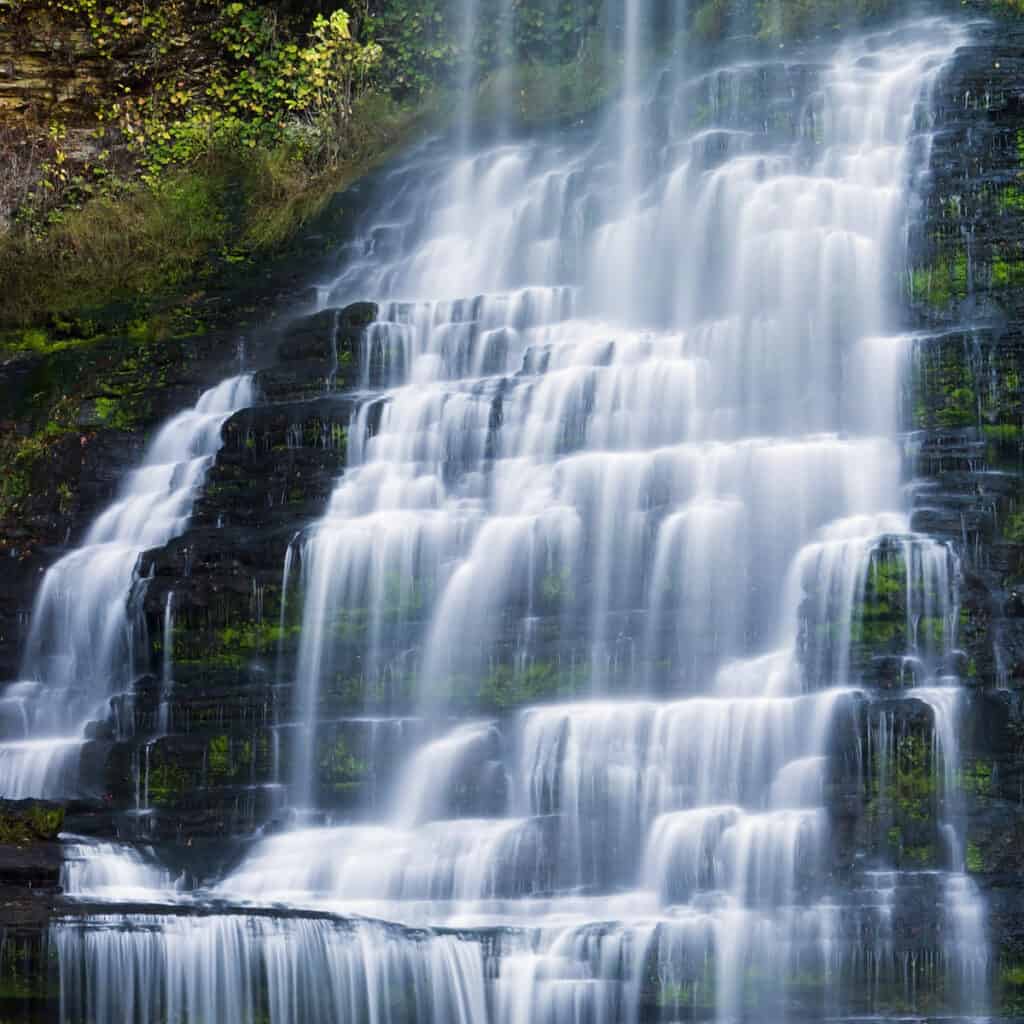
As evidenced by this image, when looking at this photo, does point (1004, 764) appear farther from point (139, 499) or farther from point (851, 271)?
point (139, 499)

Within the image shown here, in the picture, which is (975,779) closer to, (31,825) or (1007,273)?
(1007,273)

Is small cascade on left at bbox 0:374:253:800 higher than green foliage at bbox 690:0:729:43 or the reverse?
the reverse

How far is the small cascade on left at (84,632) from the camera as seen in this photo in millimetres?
15062

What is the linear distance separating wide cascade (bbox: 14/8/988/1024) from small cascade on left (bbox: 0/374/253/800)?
0.06 meters

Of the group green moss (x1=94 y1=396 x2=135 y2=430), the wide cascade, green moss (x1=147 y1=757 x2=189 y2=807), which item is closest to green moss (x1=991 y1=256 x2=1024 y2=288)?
the wide cascade

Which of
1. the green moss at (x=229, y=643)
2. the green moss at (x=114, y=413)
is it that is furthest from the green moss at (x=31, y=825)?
the green moss at (x=114, y=413)

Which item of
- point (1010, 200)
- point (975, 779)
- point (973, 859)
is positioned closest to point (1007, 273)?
point (1010, 200)

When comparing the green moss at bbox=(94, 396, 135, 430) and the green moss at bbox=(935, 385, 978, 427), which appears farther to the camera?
the green moss at bbox=(94, 396, 135, 430)

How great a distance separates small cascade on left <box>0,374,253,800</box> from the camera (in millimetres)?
15062

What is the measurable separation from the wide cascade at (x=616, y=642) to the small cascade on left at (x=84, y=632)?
0.19 feet

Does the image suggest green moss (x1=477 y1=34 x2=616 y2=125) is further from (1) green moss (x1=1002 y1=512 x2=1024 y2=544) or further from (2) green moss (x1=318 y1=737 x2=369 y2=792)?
(2) green moss (x1=318 y1=737 x2=369 y2=792)

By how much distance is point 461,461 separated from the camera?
1669cm

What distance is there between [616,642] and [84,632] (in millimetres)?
5522

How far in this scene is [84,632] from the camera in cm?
1617
